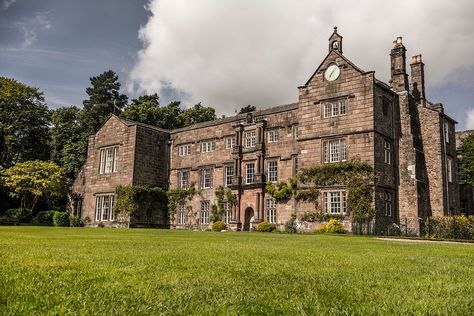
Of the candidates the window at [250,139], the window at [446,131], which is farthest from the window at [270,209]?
the window at [446,131]

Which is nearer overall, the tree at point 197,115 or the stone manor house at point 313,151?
the stone manor house at point 313,151

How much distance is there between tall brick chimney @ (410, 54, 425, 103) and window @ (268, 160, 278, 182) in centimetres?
1231

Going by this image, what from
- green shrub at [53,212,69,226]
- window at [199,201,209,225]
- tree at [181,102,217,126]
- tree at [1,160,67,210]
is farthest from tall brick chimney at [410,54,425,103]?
tree at [1,160,67,210]

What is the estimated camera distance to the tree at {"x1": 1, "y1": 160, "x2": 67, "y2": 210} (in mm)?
42594

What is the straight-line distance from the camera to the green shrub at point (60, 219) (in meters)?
43.0

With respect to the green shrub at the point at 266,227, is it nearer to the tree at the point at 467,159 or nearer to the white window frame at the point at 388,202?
the white window frame at the point at 388,202

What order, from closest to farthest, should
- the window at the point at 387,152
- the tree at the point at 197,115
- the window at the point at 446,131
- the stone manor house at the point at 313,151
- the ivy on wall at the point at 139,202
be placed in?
the stone manor house at the point at 313,151, the window at the point at 387,152, the window at the point at 446,131, the ivy on wall at the point at 139,202, the tree at the point at 197,115

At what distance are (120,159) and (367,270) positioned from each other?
38183 mm

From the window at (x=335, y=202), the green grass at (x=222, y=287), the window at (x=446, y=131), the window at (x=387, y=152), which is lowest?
the green grass at (x=222, y=287)

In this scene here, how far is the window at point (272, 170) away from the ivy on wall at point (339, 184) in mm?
2185

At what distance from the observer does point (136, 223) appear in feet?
132

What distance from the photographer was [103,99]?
62500 mm

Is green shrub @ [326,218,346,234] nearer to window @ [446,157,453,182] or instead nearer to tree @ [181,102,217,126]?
window @ [446,157,453,182]

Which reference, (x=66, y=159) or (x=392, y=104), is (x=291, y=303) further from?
(x=66, y=159)
